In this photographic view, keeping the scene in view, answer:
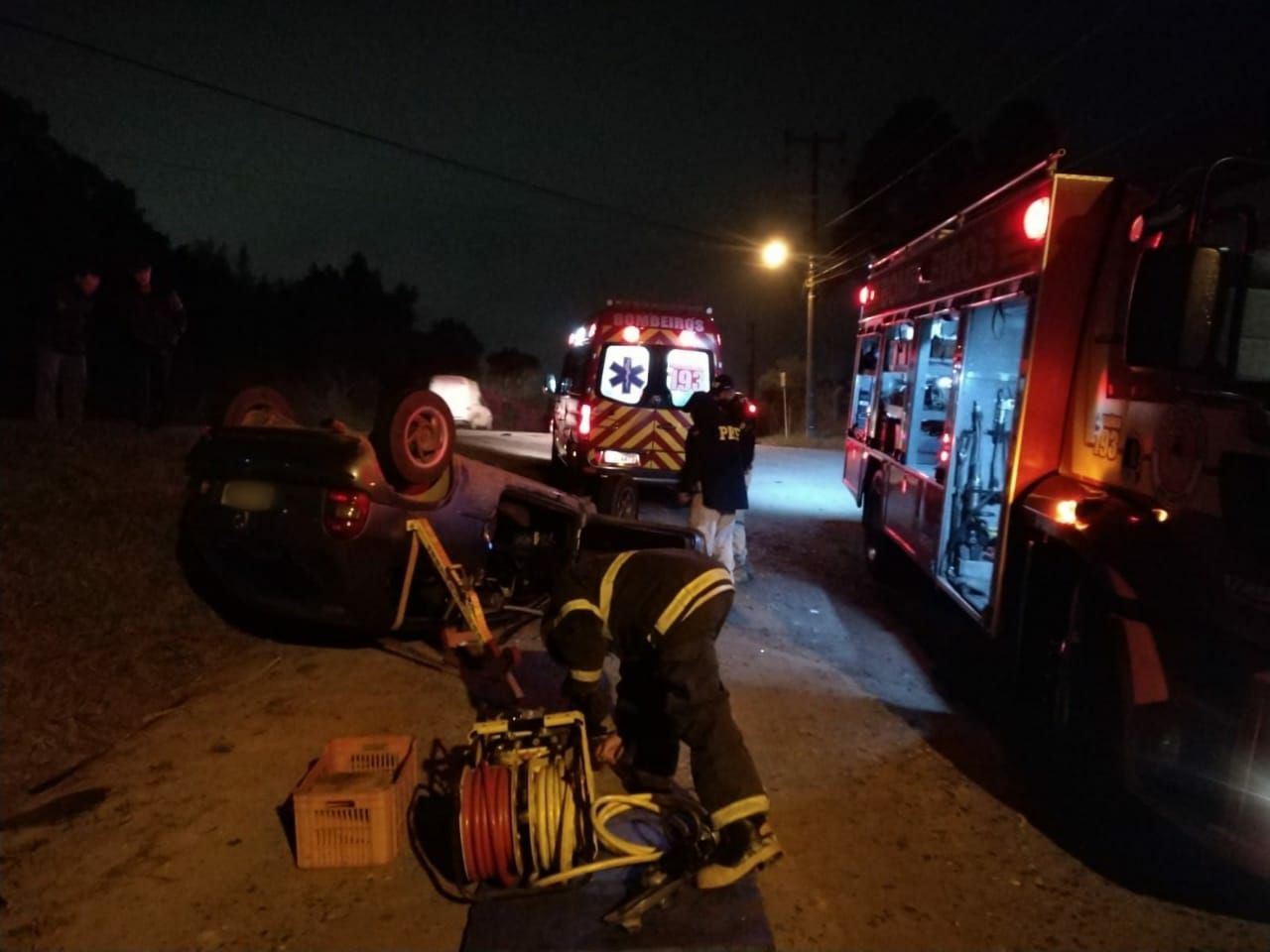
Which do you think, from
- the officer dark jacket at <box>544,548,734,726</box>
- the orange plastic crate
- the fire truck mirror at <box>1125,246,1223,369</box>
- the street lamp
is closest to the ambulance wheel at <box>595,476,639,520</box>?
the officer dark jacket at <box>544,548,734,726</box>

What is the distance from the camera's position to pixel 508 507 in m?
6.47

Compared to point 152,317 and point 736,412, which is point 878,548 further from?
point 152,317

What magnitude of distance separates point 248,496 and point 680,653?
2.68 metres

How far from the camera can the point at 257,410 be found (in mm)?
5836

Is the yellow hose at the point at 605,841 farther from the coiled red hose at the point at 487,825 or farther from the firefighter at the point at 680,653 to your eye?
the firefighter at the point at 680,653

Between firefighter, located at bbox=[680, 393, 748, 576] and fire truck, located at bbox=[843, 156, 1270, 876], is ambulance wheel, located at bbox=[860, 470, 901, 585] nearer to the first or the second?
fire truck, located at bbox=[843, 156, 1270, 876]

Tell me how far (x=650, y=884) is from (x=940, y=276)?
17.8 ft

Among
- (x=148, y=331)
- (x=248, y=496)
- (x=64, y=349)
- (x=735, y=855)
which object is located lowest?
(x=735, y=855)

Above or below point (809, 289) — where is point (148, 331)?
below

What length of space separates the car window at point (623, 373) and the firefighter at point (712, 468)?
390cm

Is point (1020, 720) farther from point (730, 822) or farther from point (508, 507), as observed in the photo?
point (508, 507)

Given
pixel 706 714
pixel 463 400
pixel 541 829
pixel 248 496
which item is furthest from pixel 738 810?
pixel 463 400

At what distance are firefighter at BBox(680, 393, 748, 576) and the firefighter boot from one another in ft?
13.3

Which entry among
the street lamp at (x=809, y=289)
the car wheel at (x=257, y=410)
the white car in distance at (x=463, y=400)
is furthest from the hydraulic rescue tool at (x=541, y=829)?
the street lamp at (x=809, y=289)
